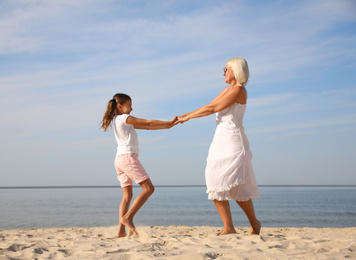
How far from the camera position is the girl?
4906mm

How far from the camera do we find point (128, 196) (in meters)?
5.14

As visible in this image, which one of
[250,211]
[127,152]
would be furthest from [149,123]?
[250,211]

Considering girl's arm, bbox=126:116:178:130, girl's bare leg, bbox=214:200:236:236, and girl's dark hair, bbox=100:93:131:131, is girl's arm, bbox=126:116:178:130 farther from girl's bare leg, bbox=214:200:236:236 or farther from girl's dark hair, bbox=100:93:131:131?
girl's bare leg, bbox=214:200:236:236

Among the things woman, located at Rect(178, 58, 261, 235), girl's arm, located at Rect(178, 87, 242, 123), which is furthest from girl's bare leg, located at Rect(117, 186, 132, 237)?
girl's arm, located at Rect(178, 87, 242, 123)

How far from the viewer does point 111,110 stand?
5.24 meters

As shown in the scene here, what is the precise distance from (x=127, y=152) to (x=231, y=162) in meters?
1.42

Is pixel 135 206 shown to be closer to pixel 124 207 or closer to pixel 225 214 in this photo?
pixel 124 207

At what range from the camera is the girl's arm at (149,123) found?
504 centimetres

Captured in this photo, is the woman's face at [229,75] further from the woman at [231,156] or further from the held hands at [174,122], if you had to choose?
the held hands at [174,122]

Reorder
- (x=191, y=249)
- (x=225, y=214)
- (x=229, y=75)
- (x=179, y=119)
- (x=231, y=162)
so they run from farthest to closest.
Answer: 1. (x=179, y=119)
2. (x=229, y=75)
3. (x=225, y=214)
4. (x=231, y=162)
5. (x=191, y=249)

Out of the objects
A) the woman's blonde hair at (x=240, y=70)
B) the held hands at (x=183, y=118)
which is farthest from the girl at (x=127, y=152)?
the woman's blonde hair at (x=240, y=70)

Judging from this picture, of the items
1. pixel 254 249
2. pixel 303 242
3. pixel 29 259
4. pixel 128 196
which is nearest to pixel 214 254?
pixel 254 249

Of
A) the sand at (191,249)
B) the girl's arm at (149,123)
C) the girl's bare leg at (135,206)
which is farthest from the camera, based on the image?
the girl's arm at (149,123)

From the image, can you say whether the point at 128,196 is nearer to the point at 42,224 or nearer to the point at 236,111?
the point at 236,111
